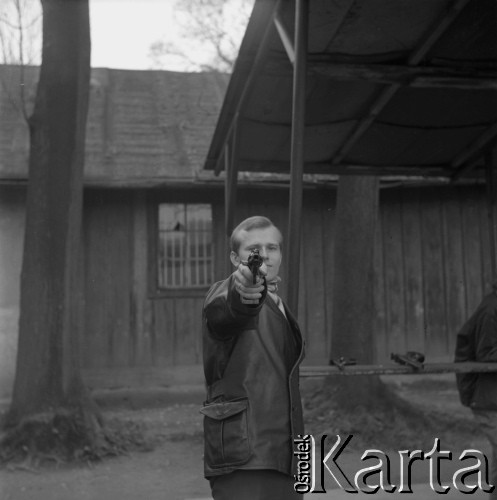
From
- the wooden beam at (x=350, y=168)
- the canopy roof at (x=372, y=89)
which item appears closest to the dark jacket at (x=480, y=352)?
the canopy roof at (x=372, y=89)

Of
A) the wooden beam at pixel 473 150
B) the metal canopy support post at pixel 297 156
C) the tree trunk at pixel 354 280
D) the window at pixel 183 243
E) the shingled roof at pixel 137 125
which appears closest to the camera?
the metal canopy support post at pixel 297 156

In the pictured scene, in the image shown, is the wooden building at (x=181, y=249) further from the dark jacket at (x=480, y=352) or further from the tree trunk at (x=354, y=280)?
the dark jacket at (x=480, y=352)

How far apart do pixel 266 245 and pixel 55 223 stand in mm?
4690

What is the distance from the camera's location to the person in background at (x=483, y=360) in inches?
150

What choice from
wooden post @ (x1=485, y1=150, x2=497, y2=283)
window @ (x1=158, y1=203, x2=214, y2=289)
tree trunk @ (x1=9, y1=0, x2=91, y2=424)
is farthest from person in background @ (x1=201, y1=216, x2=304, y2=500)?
window @ (x1=158, y1=203, x2=214, y2=289)

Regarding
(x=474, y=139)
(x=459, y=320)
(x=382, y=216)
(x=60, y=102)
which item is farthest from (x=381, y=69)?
(x=459, y=320)

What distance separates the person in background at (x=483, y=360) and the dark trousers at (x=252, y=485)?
5.77 ft

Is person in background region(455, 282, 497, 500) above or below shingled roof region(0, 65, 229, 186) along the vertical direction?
below

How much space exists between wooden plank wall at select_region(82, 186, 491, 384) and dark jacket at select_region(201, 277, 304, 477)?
27.6 feet

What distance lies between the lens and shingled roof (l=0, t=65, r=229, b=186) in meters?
10.3

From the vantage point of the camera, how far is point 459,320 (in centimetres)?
1154

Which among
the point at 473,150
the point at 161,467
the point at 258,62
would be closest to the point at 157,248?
the point at 161,467

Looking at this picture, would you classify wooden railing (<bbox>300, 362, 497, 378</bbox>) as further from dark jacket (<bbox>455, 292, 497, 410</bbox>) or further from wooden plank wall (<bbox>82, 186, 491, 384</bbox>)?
wooden plank wall (<bbox>82, 186, 491, 384</bbox>)

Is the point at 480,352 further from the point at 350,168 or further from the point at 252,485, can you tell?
the point at 350,168
